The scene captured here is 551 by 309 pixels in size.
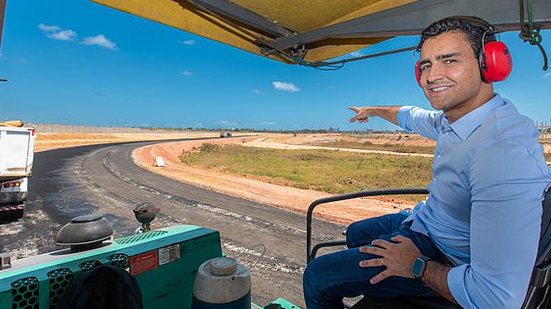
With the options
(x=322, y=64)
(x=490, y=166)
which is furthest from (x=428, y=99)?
(x=322, y=64)

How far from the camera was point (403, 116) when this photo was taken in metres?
2.35

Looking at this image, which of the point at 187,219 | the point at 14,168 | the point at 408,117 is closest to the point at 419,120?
the point at 408,117

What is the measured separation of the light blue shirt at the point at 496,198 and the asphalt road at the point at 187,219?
10.6 ft

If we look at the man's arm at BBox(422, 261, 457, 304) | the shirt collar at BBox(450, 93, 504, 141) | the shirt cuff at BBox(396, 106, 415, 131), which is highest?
the shirt cuff at BBox(396, 106, 415, 131)

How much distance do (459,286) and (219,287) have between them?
103 cm

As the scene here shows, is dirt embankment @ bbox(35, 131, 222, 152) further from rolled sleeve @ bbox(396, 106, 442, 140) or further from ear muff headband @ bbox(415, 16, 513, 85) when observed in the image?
ear muff headband @ bbox(415, 16, 513, 85)

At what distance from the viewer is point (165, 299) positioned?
1920mm

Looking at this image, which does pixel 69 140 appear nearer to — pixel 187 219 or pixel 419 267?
pixel 187 219

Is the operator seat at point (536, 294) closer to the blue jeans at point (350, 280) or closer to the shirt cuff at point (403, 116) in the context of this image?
the blue jeans at point (350, 280)

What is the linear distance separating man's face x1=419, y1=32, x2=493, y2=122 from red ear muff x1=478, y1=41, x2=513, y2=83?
24 millimetres

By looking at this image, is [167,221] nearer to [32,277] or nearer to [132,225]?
[132,225]

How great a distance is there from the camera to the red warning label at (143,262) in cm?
177

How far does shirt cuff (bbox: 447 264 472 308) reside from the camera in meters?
1.11

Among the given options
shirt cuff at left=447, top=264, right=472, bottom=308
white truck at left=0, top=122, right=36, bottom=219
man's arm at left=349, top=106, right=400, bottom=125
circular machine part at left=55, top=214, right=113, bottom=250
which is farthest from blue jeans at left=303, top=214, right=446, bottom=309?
white truck at left=0, top=122, right=36, bottom=219
